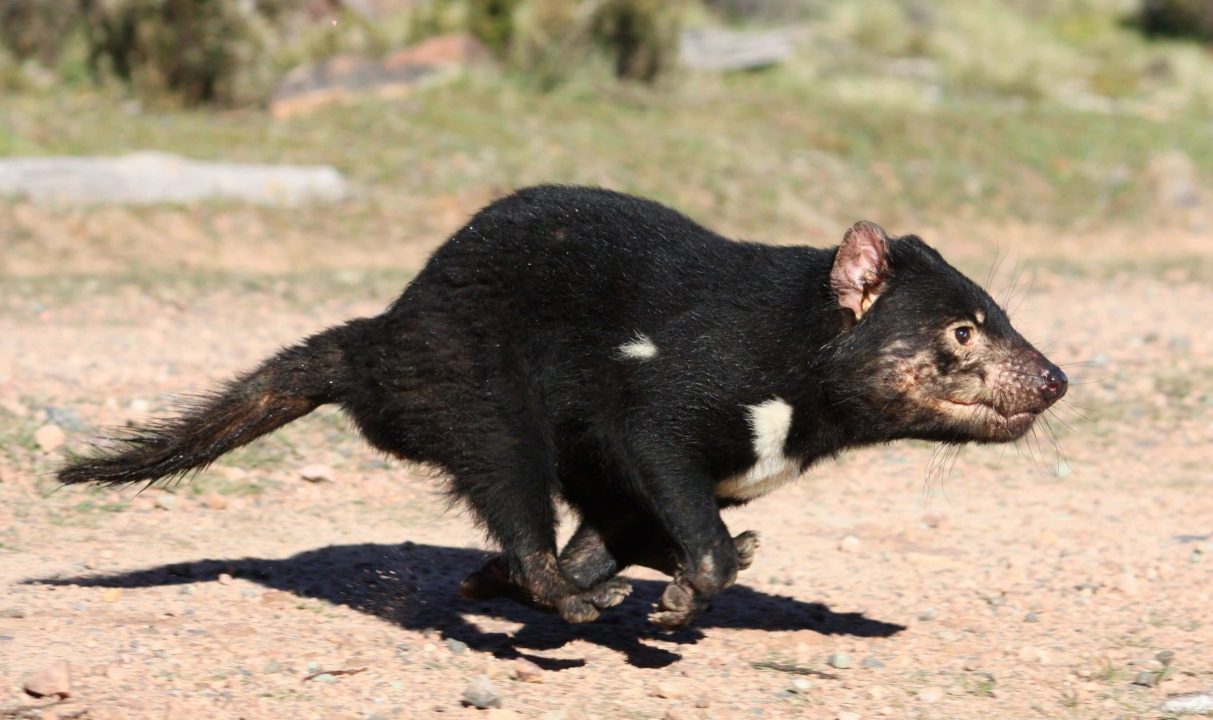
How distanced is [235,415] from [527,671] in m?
1.31

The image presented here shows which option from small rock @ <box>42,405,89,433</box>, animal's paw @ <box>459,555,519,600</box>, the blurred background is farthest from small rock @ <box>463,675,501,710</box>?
the blurred background

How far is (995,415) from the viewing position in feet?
15.8

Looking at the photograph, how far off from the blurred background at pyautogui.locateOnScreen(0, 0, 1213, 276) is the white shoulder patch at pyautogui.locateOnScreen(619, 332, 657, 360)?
6882 mm

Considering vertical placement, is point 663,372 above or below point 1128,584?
above

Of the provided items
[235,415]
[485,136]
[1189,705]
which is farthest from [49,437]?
[485,136]

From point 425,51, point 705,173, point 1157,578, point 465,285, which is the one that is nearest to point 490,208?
point 465,285

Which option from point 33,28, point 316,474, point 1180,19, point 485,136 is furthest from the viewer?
point 1180,19

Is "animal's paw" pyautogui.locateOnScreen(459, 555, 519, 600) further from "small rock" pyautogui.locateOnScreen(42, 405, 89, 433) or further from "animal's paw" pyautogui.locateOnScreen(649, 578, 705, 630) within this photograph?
"small rock" pyautogui.locateOnScreen(42, 405, 89, 433)

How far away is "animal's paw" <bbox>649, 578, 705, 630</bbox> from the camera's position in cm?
457

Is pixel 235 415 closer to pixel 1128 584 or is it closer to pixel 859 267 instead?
pixel 859 267

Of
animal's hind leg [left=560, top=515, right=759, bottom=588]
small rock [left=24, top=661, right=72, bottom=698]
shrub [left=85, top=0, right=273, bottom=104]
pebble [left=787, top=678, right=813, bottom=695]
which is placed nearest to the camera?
small rock [left=24, top=661, right=72, bottom=698]

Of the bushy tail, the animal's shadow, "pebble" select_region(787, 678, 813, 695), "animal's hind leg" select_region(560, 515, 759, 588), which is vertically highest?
the bushy tail

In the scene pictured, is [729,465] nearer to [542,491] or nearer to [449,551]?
[542,491]

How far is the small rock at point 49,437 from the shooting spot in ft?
21.6
